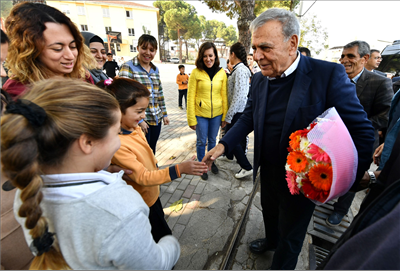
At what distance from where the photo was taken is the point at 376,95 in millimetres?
2455

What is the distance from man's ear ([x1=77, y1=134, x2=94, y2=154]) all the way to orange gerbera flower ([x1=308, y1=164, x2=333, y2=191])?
1270 mm

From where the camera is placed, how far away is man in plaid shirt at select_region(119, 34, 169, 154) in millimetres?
3008

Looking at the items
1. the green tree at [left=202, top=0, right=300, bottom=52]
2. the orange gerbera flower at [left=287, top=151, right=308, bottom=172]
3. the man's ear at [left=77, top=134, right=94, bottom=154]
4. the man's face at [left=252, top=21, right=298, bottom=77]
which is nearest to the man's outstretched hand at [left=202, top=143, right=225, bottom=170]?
the orange gerbera flower at [left=287, top=151, right=308, bottom=172]

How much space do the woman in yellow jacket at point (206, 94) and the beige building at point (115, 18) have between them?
38.2m

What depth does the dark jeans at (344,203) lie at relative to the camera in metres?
2.47

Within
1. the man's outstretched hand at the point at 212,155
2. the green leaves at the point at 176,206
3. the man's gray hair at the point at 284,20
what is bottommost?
the green leaves at the point at 176,206

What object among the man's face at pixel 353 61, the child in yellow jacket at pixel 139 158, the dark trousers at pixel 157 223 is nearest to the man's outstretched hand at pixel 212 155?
the child in yellow jacket at pixel 139 158

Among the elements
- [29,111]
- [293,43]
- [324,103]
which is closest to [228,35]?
[293,43]

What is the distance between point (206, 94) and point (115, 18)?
44.6 metres

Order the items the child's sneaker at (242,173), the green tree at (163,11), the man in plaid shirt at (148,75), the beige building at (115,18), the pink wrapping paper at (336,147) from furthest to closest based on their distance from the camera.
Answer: the green tree at (163,11), the beige building at (115,18), the child's sneaker at (242,173), the man in plaid shirt at (148,75), the pink wrapping paper at (336,147)

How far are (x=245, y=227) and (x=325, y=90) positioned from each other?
1878 millimetres

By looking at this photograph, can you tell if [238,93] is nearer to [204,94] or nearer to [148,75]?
[204,94]

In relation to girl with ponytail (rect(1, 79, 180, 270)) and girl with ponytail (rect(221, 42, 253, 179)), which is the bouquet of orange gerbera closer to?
girl with ponytail (rect(1, 79, 180, 270))

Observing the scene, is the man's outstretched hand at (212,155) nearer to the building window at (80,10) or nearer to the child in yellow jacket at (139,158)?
the child in yellow jacket at (139,158)
